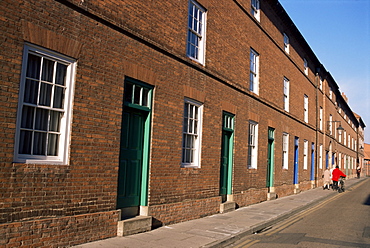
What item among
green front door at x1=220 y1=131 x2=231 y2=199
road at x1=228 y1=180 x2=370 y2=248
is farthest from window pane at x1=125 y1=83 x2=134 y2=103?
green front door at x1=220 y1=131 x2=231 y2=199

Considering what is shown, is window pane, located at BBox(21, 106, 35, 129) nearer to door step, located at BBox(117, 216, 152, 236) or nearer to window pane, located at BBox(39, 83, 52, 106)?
window pane, located at BBox(39, 83, 52, 106)

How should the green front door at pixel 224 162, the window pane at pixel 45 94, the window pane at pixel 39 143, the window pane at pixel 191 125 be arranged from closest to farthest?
the window pane at pixel 39 143, the window pane at pixel 45 94, the window pane at pixel 191 125, the green front door at pixel 224 162

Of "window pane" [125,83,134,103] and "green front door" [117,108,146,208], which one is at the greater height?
"window pane" [125,83,134,103]

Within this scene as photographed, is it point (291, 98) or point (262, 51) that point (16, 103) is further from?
point (291, 98)

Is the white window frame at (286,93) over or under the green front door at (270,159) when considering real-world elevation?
over

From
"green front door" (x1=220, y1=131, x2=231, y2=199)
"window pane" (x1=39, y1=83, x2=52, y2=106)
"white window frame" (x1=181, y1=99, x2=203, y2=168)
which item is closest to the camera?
"window pane" (x1=39, y1=83, x2=52, y2=106)

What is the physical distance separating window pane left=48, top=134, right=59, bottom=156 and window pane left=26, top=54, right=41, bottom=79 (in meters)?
1.08

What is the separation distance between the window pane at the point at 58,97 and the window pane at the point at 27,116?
47cm

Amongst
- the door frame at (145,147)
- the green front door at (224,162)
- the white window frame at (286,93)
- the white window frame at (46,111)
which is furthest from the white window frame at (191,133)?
the white window frame at (286,93)

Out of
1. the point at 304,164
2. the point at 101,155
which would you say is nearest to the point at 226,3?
the point at 101,155

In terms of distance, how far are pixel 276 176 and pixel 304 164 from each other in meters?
6.91

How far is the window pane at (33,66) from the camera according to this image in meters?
5.90

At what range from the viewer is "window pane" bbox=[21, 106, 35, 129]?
5809 mm

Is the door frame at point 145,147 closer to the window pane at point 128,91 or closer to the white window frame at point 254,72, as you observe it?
the window pane at point 128,91
